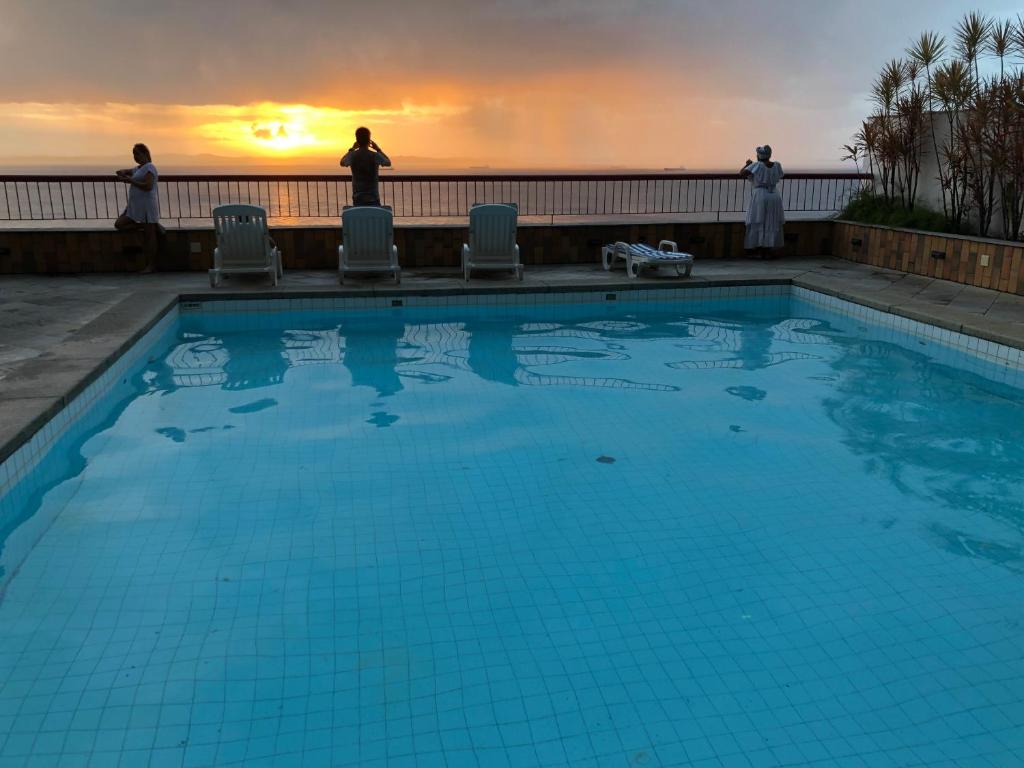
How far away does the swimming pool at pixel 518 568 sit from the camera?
2.39 metres

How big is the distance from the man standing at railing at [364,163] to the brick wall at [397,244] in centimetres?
54

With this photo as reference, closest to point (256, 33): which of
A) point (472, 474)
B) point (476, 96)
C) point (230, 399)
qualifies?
point (476, 96)

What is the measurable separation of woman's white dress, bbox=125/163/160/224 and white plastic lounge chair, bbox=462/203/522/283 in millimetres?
3242

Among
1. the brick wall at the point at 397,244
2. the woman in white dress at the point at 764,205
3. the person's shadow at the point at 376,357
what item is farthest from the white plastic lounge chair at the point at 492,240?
the woman in white dress at the point at 764,205

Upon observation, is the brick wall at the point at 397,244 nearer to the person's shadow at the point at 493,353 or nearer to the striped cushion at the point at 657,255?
the striped cushion at the point at 657,255

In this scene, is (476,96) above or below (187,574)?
above

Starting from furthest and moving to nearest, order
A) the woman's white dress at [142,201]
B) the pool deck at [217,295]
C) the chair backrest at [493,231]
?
the chair backrest at [493,231]
the woman's white dress at [142,201]
the pool deck at [217,295]

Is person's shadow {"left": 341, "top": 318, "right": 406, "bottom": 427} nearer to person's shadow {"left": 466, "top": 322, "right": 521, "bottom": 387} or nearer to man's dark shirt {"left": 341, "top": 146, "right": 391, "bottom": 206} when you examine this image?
person's shadow {"left": 466, "top": 322, "right": 521, "bottom": 387}

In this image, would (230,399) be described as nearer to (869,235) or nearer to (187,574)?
(187,574)

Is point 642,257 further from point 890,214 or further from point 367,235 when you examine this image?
point 890,214

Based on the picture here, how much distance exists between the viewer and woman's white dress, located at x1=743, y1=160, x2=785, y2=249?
9633 millimetres

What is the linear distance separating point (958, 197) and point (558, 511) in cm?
805

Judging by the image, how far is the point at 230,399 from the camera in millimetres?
5512

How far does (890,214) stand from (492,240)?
17.4 ft
